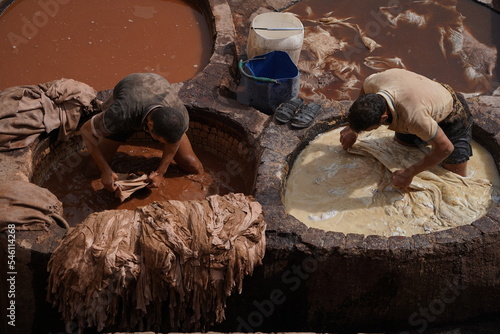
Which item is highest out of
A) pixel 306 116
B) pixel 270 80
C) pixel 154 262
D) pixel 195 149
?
pixel 270 80

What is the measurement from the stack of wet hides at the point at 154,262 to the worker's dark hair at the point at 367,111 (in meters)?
1.06

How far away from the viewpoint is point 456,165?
5.37 m

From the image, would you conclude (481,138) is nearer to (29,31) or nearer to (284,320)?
→ (284,320)

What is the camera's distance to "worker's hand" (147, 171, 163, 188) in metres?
5.58

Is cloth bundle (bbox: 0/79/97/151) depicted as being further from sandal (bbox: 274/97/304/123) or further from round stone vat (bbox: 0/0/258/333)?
sandal (bbox: 274/97/304/123)

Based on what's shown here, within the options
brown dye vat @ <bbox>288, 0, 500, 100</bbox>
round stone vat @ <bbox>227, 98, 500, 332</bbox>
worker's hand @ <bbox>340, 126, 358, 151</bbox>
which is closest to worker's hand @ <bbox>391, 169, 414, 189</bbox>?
worker's hand @ <bbox>340, 126, 358, 151</bbox>

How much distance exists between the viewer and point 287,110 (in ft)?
19.2

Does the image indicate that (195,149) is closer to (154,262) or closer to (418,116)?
(154,262)

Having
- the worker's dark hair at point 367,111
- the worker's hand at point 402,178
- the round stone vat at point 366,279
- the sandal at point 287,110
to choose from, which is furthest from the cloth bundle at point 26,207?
the worker's hand at point 402,178

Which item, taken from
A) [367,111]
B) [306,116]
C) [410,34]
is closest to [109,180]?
[306,116]

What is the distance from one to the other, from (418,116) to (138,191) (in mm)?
2561

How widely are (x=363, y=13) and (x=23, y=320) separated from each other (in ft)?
18.3

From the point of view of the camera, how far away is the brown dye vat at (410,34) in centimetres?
731

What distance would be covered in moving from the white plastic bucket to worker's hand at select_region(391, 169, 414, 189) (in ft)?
6.67
